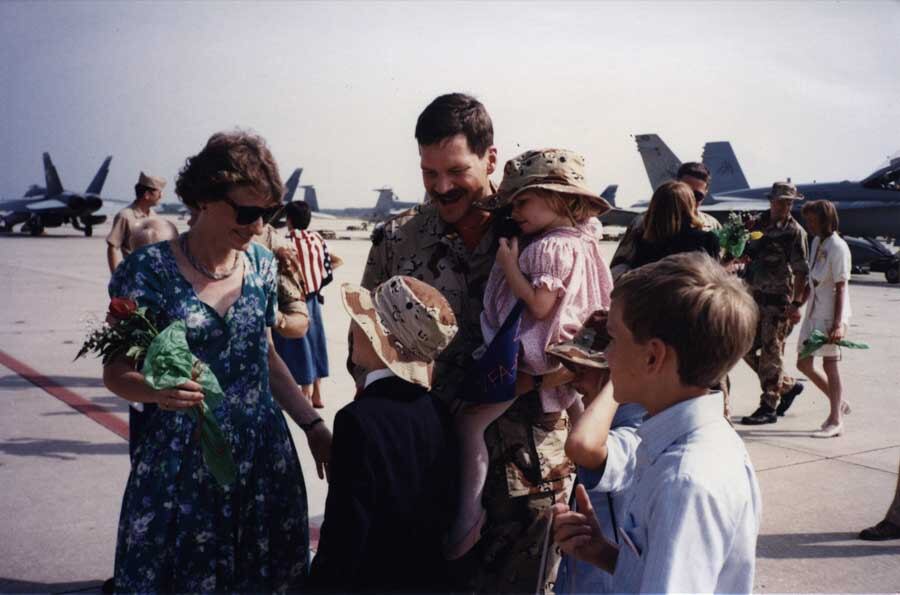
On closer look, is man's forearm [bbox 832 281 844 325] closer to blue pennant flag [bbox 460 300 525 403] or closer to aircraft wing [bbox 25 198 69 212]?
blue pennant flag [bbox 460 300 525 403]

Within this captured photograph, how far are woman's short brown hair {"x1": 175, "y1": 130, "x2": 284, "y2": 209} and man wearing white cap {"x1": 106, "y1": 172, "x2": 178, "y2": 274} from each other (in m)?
4.67

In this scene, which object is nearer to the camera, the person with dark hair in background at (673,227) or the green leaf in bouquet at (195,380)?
the green leaf in bouquet at (195,380)

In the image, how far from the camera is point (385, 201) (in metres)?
77.8

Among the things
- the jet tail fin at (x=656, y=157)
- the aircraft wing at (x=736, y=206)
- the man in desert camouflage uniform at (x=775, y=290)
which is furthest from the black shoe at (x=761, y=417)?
the jet tail fin at (x=656, y=157)

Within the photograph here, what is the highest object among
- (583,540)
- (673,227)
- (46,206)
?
(673,227)

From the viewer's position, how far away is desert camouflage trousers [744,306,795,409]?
6773 millimetres

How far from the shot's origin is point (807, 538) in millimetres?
4410

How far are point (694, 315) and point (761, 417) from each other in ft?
19.2

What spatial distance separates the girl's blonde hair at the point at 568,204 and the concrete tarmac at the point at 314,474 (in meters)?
1.40

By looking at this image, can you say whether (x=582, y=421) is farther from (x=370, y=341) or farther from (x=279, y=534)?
(x=279, y=534)

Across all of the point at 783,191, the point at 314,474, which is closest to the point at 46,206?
the point at 314,474

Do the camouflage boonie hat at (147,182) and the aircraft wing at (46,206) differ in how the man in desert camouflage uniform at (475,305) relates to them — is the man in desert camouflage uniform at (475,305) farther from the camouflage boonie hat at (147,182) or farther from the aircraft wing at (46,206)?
the aircraft wing at (46,206)

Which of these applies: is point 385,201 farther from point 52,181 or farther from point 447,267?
point 447,267

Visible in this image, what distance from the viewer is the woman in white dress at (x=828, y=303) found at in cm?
646
